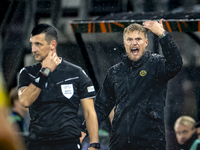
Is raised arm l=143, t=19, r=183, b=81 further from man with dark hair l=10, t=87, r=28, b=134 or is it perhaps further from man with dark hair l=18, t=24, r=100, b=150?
man with dark hair l=10, t=87, r=28, b=134

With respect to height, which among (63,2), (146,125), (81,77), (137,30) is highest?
(63,2)

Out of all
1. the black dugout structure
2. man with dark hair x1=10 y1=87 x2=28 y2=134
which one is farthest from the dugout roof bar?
man with dark hair x1=10 y1=87 x2=28 y2=134

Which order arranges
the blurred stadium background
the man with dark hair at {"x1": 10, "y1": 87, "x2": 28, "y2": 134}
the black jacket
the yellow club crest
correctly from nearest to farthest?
the black jacket < the yellow club crest < the man with dark hair at {"x1": 10, "y1": 87, "x2": 28, "y2": 134} < the blurred stadium background

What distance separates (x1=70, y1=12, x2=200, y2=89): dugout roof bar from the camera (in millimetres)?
7016

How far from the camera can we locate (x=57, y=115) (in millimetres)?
4043

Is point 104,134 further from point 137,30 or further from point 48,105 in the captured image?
point 137,30

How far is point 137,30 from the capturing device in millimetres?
3961

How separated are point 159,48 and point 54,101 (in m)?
4.04

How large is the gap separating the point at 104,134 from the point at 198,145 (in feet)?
7.14

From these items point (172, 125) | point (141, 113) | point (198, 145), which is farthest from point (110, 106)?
point (172, 125)

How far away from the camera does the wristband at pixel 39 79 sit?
13.4 ft

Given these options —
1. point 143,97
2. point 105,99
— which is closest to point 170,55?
point 143,97

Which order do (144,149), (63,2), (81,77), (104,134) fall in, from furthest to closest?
(63,2) < (104,134) < (81,77) < (144,149)

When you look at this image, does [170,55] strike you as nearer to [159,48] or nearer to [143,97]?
[143,97]
